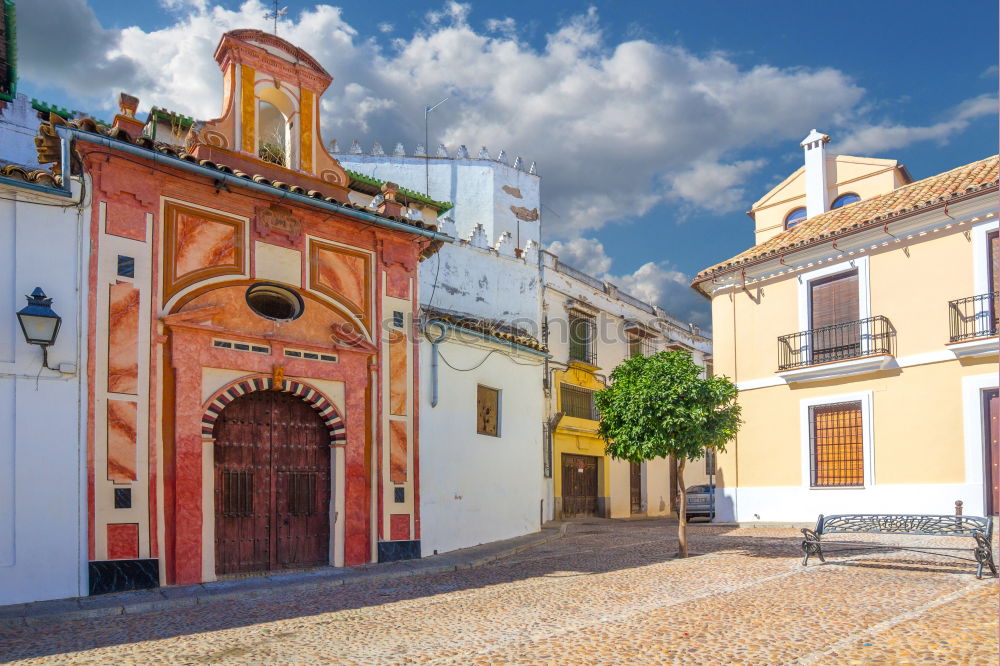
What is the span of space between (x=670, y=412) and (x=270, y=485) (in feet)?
18.5

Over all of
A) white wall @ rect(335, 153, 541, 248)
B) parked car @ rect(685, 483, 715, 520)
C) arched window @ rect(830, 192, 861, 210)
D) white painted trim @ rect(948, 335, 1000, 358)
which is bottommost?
parked car @ rect(685, 483, 715, 520)

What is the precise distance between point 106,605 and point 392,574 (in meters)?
3.52

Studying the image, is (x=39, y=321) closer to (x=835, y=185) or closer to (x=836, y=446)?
(x=836, y=446)

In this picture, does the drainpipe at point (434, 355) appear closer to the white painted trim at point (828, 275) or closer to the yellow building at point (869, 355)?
the yellow building at point (869, 355)

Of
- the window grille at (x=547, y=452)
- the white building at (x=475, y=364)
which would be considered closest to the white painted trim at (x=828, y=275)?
the white building at (x=475, y=364)

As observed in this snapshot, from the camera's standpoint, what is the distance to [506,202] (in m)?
24.1

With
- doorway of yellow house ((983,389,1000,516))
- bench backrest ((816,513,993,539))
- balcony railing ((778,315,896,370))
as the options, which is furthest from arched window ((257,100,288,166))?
doorway of yellow house ((983,389,1000,516))

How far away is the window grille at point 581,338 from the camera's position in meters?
24.4

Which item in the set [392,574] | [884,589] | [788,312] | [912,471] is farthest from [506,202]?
[884,589]

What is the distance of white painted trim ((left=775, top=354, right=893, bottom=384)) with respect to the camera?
1535cm

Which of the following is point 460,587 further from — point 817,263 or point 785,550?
point 817,263

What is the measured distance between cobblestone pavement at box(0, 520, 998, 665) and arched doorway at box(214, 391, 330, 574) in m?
1.55

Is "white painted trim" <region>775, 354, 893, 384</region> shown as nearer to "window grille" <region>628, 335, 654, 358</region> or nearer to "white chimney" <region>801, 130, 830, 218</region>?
"white chimney" <region>801, 130, 830, 218</region>

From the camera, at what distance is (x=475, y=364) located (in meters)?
14.4
